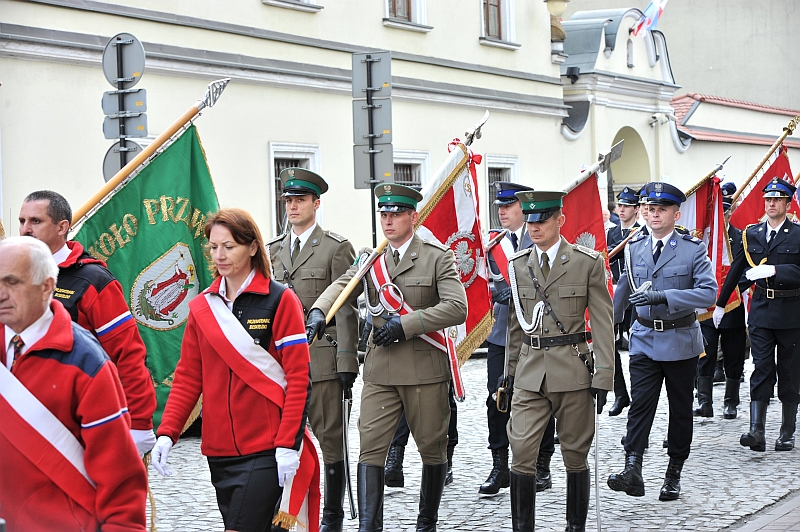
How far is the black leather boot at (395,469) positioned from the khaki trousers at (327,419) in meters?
1.35

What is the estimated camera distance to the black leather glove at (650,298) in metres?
7.57

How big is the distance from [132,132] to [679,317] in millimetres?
4954

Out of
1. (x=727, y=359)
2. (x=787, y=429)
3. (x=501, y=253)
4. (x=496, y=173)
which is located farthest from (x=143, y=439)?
(x=496, y=173)

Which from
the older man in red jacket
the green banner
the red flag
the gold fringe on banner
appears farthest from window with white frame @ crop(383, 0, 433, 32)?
the older man in red jacket

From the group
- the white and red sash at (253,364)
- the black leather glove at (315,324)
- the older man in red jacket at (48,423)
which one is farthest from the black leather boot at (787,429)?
the older man in red jacket at (48,423)

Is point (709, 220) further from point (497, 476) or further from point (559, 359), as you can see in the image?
point (559, 359)

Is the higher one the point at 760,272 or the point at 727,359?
the point at 760,272

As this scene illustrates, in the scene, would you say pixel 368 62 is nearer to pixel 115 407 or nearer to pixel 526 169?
pixel 115 407

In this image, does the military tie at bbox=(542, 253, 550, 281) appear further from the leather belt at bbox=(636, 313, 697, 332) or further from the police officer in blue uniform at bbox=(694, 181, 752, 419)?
the police officer in blue uniform at bbox=(694, 181, 752, 419)

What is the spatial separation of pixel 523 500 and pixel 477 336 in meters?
1.92

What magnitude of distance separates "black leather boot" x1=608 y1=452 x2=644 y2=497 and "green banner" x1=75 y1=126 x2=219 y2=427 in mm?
2911

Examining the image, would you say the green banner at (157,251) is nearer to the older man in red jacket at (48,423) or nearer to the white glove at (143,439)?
the white glove at (143,439)

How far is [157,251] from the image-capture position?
21.9 feet

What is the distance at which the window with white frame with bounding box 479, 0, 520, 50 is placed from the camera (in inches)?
888
